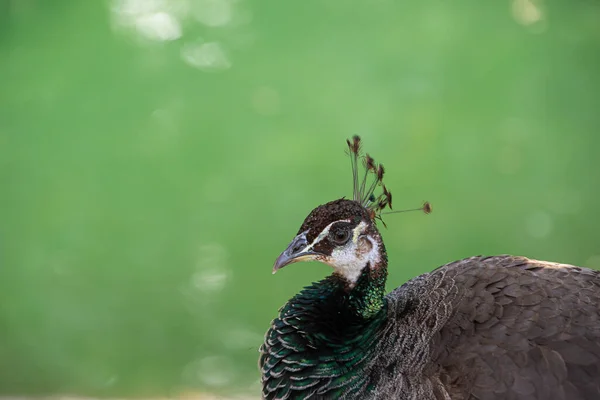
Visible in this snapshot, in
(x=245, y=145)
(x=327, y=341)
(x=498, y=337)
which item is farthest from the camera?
(x=245, y=145)

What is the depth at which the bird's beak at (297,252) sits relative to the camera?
4.52 feet

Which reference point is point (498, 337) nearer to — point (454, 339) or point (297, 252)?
point (454, 339)

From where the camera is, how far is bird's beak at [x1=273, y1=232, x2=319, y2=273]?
4.52 feet

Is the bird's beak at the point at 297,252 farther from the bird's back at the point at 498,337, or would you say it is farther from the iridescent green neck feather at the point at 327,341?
the bird's back at the point at 498,337

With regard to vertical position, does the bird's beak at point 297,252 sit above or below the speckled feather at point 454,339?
above

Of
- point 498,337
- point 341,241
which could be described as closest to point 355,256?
point 341,241

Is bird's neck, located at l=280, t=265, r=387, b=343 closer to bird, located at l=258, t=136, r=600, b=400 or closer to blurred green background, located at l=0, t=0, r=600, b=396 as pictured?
bird, located at l=258, t=136, r=600, b=400

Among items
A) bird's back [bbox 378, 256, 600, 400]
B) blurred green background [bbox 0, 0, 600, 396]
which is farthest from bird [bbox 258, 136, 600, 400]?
blurred green background [bbox 0, 0, 600, 396]

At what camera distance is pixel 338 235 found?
1390mm

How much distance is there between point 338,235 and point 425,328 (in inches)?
10.6

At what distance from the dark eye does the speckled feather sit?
103mm

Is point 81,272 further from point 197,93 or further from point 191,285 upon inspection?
point 197,93

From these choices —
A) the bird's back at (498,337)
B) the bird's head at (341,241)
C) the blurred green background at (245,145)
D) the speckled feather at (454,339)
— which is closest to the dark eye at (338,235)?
the bird's head at (341,241)

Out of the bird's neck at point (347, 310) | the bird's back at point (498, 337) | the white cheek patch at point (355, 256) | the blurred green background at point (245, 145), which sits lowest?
the bird's back at point (498, 337)
